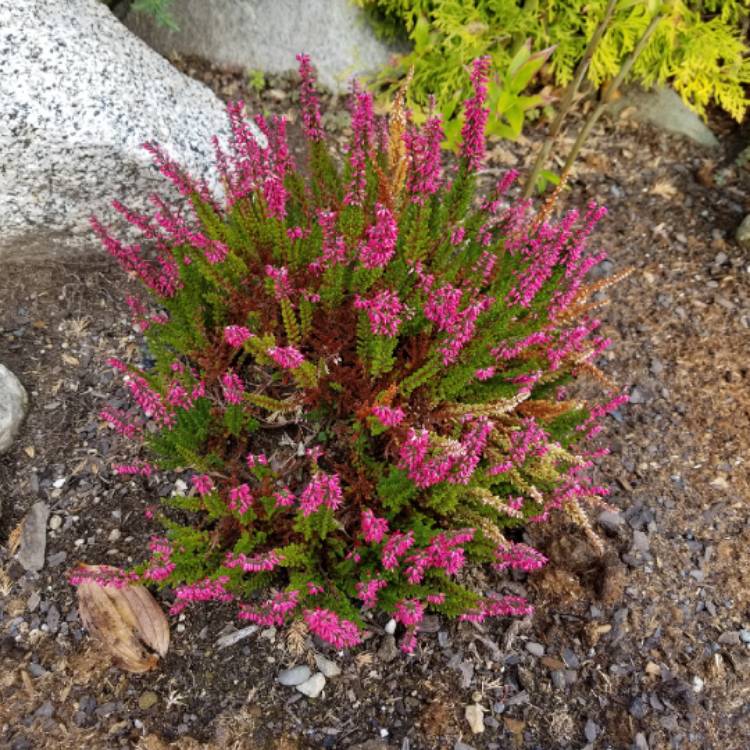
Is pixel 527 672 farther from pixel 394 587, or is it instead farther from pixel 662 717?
pixel 394 587

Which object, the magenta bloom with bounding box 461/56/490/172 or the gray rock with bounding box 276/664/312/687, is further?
the gray rock with bounding box 276/664/312/687

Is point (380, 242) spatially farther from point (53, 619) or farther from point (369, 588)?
point (53, 619)

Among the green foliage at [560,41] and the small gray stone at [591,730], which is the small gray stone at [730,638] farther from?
the green foliage at [560,41]

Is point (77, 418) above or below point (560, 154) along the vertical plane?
below

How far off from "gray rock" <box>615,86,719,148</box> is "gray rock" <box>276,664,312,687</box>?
3.63 metres

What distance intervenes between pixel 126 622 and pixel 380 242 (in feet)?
4.73

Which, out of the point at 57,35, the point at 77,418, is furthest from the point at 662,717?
the point at 57,35

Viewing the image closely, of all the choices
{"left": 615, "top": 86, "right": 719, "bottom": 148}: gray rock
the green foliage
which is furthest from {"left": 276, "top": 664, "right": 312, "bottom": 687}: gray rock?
{"left": 615, "top": 86, "right": 719, "bottom": 148}: gray rock

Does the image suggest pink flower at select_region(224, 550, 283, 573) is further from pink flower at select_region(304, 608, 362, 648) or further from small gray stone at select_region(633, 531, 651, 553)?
small gray stone at select_region(633, 531, 651, 553)

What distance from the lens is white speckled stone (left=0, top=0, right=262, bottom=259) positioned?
8.89 ft

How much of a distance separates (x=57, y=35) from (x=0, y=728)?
100 inches

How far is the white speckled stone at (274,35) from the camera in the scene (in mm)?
3922

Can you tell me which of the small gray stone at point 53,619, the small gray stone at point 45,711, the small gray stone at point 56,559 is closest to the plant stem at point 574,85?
the small gray stone at point 56,559

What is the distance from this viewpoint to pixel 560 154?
407cm
